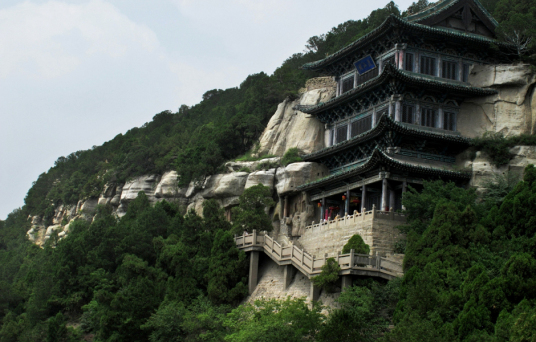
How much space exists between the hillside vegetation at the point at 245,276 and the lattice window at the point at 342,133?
23.7 ft

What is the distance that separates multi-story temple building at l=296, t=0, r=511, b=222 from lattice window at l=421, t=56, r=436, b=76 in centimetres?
6

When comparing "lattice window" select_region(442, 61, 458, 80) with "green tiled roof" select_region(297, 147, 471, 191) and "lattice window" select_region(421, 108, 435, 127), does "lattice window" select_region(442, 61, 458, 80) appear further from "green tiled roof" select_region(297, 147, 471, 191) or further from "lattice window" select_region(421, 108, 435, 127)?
"green tiled roof" select_region(297, 147, 471, 191)

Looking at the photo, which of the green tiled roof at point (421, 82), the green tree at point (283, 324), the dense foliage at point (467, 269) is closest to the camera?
the dense foliage at point (467, 269)

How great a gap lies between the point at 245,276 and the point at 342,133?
42.8 feet

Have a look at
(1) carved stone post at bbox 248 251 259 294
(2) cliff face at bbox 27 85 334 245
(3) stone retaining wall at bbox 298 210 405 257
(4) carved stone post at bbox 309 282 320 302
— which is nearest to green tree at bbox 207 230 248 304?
(1) carved stone post at bbox 248 251 259 294

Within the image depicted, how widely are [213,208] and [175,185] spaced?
1523 centimetres

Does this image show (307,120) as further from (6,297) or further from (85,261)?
(6,297)

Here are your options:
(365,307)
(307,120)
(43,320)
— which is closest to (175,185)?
(307,120)

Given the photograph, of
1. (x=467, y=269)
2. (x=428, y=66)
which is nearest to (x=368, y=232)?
(x=467, y=269)

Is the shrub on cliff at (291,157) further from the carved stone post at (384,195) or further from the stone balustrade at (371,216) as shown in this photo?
the stone balustrade at (371,216)

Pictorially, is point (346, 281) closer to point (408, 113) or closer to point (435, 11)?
point (408, 113)

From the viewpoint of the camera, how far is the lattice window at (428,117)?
3697cm

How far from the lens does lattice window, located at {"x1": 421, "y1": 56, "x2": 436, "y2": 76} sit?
3816cm

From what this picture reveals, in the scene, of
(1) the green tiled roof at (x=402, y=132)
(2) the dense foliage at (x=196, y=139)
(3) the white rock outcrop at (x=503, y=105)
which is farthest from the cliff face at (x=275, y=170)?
(3) the white rock outcrop at (x=503, y=105)
